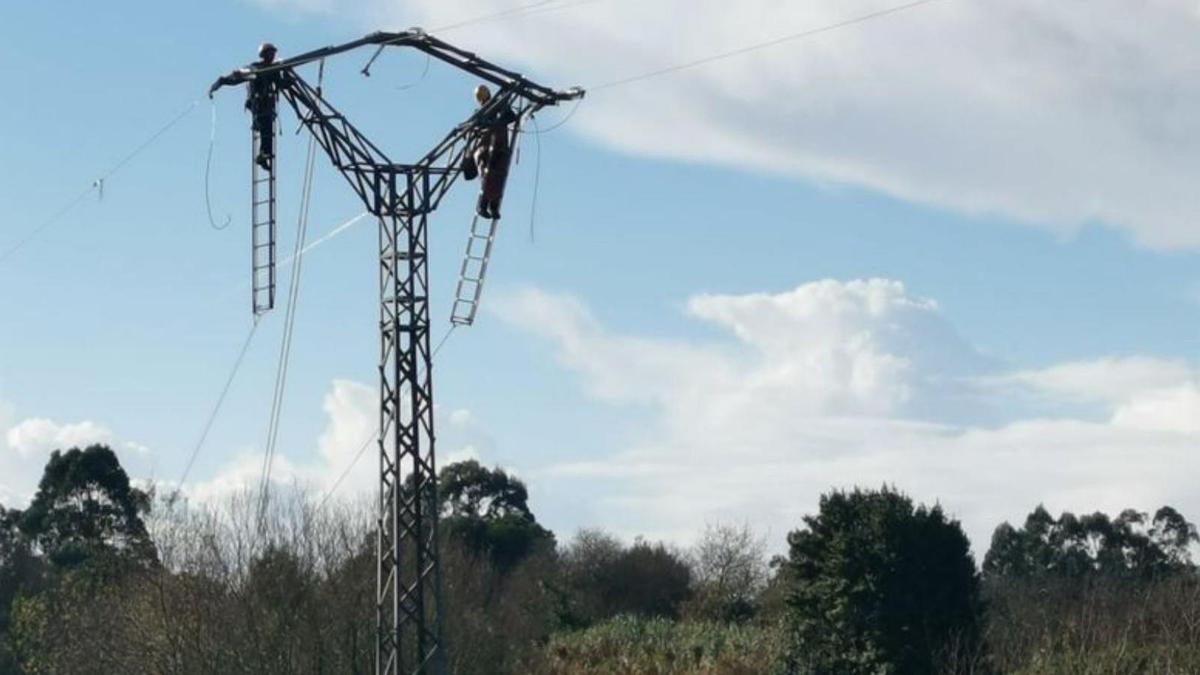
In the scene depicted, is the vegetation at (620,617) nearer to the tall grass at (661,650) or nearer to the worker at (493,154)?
the tall grass at (661,650)

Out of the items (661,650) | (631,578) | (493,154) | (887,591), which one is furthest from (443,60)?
(631,578)

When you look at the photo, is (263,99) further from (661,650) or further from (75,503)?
(75,503)

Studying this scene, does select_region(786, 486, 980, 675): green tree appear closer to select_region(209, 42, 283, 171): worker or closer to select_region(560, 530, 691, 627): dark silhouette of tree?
select_region(209, 42, 283, 171): worker

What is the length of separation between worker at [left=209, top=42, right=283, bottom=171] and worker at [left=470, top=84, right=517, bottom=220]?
276 centimetres

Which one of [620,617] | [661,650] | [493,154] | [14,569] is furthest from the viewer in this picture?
[14,569]

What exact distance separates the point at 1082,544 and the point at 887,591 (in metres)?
61.3

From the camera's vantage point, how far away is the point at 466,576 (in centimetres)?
6481

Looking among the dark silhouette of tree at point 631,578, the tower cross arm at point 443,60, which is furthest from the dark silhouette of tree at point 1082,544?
the tower cross arm at point 443,60

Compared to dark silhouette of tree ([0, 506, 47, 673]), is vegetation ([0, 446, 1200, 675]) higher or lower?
lower

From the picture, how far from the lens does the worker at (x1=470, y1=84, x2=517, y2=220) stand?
2958 centimetres

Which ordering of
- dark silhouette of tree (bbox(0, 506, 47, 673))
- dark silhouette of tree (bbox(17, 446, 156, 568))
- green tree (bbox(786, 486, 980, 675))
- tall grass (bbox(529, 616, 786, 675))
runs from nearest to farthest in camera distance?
green tree (bbox(786, 486, 980, 675)) → tall grass (bbox(529, 616, 786, 675)) → dark silhouette of tree (bbox(0, 506, 47, 673)) → dark silhouette of tree (bbox(17, 446, 156, 568))

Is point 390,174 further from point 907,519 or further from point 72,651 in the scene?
point 72,651

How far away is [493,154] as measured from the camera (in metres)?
29.6

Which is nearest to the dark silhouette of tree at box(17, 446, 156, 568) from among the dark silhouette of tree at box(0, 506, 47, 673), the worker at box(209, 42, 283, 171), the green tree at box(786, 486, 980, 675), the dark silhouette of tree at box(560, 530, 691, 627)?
A: the dark silhouette of tree at box(0, 506, 47, 673)
